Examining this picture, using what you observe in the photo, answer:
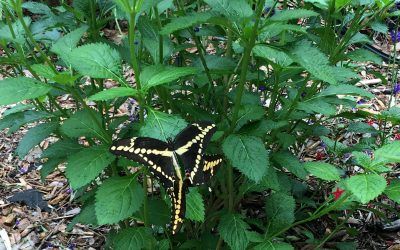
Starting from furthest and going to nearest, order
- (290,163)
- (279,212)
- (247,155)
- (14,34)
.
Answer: (279,212) → (290,163) → (14,34) → (247,155)

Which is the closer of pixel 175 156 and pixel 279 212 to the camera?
pixel 175 156

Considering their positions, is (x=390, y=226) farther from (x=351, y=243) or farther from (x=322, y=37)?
(x=322, y=37)

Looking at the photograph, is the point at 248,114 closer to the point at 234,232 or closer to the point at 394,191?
the point at 234,232

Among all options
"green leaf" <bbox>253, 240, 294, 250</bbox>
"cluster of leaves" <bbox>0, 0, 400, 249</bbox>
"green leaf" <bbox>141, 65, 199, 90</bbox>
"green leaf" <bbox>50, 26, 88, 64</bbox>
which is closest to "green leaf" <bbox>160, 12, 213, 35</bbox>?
"cluster of leaves" <bbox>0, 0, 400, 249</bbox>

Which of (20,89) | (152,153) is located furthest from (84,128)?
(152,153)

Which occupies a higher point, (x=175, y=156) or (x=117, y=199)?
(x=175, y=156)

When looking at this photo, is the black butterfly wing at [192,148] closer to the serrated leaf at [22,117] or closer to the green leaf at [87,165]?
the green leaf at [87,165]

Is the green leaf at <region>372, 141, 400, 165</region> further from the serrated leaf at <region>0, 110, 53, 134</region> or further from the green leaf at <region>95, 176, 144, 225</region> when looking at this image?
the serrated leaf at <region>0, 110, 53, 134</region>
